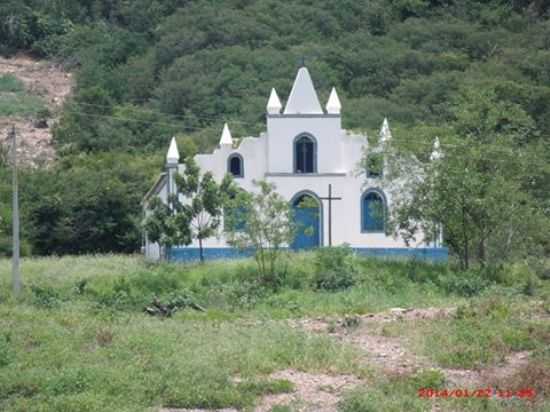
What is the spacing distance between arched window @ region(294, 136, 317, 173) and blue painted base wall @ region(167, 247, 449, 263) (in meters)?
3.18

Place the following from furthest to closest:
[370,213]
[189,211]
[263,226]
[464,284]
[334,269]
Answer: [370,213] < [189,211] < [263,226] < [334,269] < [464,284]

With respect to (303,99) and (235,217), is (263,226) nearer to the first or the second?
(235,217)

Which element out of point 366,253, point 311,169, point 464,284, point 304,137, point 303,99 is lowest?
point 464,284

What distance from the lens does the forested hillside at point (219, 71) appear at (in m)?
44.7

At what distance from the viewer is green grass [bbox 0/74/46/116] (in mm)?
72500

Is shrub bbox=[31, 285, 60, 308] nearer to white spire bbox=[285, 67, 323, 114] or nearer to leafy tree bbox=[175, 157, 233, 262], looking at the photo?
leafy tree bbox=[175, 157, 233, 262]

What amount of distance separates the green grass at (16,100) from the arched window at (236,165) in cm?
3327

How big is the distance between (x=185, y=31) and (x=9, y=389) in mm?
55626

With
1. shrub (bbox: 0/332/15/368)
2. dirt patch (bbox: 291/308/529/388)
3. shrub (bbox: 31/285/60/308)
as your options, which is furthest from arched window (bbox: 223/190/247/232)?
shrub (bbox: 0/332/15/368)

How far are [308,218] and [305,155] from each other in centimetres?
195

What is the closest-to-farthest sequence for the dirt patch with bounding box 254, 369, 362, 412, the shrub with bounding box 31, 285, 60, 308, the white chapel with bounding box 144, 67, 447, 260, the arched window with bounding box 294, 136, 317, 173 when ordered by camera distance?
the dirt patch with bounding box 254, 369, 362, 412
the shrub with bounding box 31, 285, 60, 308
the white chapel with bounding box 144, 67, 447, 260
the arched window with bounding box 294, 136, 317, 173

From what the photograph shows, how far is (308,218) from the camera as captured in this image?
4000 cm

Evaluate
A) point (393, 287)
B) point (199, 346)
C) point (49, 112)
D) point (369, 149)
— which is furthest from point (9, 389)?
point (49, 112)

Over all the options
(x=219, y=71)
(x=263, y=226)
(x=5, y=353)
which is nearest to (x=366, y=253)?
(x=263, y=226)
